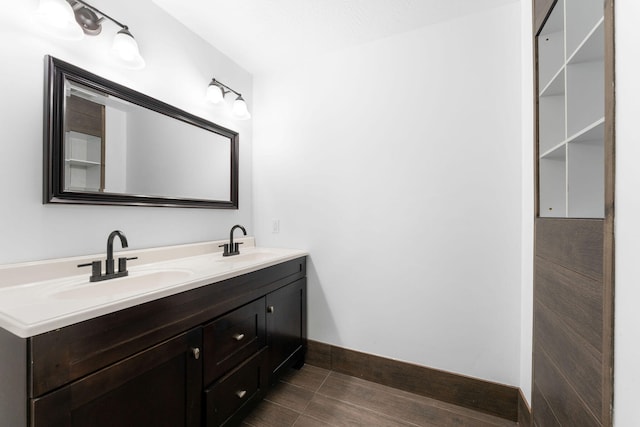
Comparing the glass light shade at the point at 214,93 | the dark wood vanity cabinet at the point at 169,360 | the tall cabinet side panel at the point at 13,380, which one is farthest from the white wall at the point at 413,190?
the tall cabinet side panel at the point at 13,380

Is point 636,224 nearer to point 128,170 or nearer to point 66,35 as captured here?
point 128,170

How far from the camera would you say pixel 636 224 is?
0.61 metres

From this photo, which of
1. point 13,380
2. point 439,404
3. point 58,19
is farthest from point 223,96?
point 439,404

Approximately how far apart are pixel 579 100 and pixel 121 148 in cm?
208

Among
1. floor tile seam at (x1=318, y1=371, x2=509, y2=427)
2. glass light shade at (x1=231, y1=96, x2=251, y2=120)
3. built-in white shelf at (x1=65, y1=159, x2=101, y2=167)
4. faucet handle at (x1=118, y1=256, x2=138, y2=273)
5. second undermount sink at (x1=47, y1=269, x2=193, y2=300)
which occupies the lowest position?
floor tile seam at (x1=318, y1=371, x2=509, y2=427)

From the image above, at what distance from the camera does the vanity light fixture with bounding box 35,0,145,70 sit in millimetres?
1132

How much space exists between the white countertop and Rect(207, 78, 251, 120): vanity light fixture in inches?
40.5

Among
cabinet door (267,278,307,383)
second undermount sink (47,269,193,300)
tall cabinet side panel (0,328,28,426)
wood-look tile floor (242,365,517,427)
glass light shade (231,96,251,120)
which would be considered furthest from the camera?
glass light shade (231,96,251,120)

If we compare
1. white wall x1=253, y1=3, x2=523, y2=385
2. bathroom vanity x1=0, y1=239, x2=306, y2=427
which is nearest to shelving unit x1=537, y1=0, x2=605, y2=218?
white wall x1=253, y1=3, x2=523, y2=385

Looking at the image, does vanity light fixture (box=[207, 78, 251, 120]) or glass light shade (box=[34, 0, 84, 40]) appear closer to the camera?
glass light shade (box=[34, 0, 84, 40])

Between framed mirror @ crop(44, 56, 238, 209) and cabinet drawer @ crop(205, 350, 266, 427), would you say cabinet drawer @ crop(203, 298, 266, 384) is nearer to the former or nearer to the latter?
cabinet drawer @ crop(205, 350, 266, 427)

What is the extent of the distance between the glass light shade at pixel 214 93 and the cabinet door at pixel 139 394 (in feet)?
5.11

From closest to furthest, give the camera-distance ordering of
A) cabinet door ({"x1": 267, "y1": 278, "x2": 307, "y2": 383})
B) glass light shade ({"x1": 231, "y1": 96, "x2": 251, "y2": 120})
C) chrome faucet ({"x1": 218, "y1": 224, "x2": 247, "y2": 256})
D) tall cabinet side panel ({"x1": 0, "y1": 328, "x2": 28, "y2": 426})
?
tall cabinet side panel ({"x1": 0, "y1": 328, "x2": 28, "y2": 426}) < cabinet door ({"x1": 267, "y1": 278, "x2": 307, "y2": 383}) < chrome faucet ({"x1": 218, "y1": 224, "x2": 247, "y2": 256}) < glass light shade ({"x1": 231, "y1": 96, "x2": 251, "y2": 120})

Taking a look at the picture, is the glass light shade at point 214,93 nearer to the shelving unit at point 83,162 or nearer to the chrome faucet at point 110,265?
the shelving unit at point 83,162
